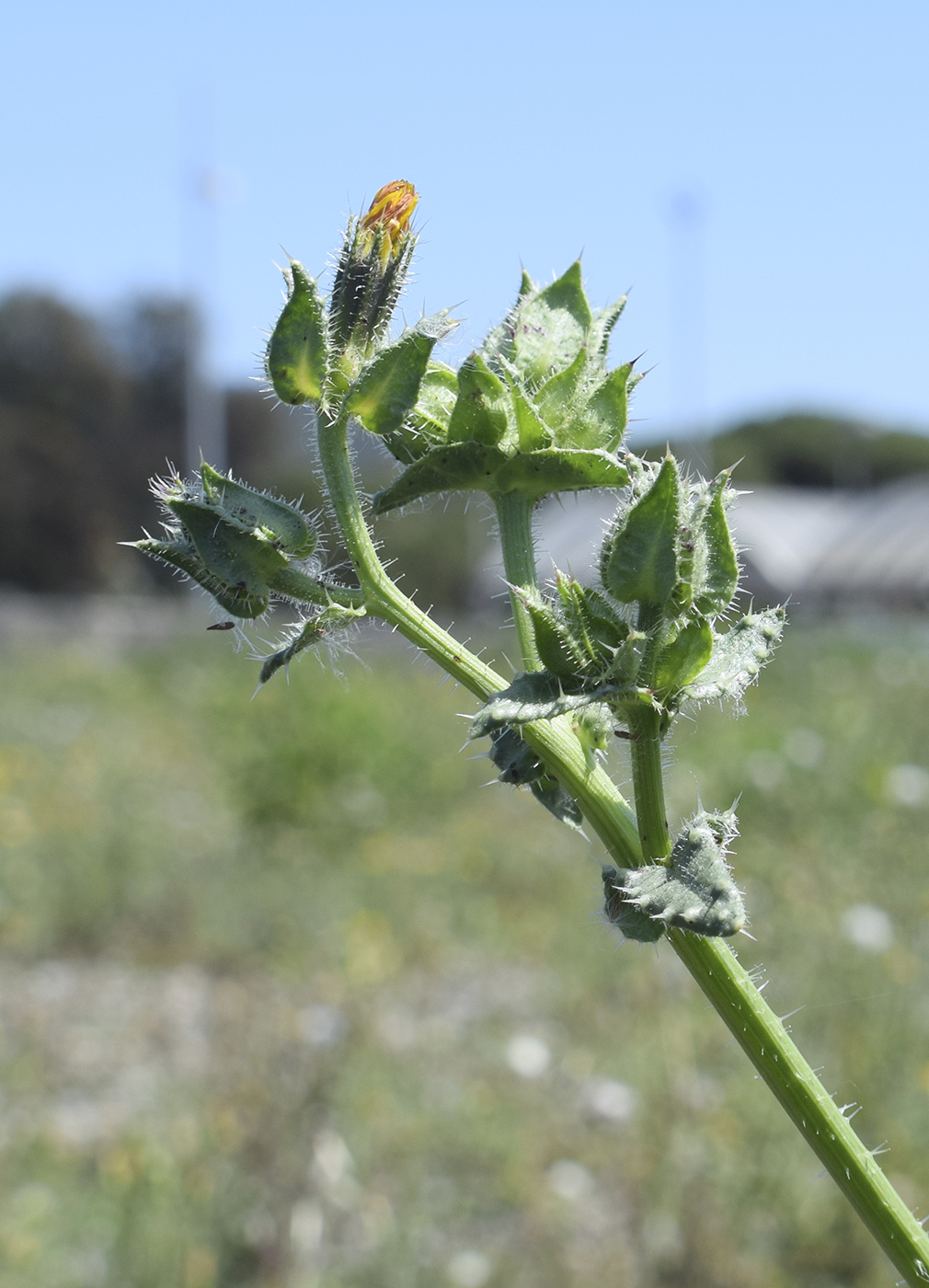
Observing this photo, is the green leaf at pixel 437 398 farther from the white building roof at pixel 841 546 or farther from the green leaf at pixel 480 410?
the white building roof at pixel 841 546

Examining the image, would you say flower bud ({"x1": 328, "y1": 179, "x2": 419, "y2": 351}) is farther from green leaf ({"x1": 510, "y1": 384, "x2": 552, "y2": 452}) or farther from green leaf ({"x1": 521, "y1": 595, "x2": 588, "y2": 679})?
green leaf ({"x1": 521, "y1": 595, "x2": 588, "y2": 679})

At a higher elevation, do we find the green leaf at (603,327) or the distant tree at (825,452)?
the green leaf at (603,327)

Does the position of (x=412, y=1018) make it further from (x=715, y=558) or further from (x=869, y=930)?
(x=715, y=558)

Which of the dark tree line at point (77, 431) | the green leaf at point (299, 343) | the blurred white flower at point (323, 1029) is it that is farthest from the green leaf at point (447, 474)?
the dark tree line at point (77, 431)

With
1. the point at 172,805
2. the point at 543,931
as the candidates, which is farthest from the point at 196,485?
the point at 172,805

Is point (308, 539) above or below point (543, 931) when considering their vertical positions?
above

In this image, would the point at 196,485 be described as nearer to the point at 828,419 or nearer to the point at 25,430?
the point at 25,430

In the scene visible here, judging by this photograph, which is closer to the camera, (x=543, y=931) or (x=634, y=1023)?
(x=634, y=1023)
